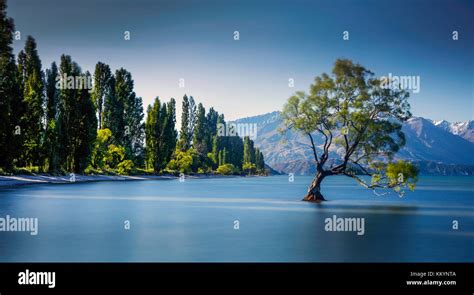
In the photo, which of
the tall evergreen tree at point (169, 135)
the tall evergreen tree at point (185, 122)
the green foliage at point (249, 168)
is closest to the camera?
the tall evergreen tree at point (169, 135)

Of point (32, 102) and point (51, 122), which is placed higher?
point (32, 102)

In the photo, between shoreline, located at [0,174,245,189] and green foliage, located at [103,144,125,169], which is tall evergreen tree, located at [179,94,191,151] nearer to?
shoreline, located at [0,174,245,189]

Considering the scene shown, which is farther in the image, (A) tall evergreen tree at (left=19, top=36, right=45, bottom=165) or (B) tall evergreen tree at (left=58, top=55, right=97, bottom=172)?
(B) tall evergreen tree at (left=58, top=55, right=97, bottom=172)

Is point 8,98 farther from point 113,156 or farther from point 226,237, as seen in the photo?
point 113,156

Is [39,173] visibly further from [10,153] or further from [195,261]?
[195,261]

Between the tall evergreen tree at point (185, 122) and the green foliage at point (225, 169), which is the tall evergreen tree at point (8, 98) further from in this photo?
the green foliage at point (225, 169)

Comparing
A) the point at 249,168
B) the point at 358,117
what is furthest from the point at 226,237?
the point at 249,168

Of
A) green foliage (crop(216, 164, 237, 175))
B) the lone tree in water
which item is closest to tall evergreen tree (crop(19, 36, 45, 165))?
the lone tree in water

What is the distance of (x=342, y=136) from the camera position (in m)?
31.3

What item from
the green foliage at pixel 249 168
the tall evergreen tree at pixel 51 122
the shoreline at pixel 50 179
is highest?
the tall evergreen tree at pixel 51 122

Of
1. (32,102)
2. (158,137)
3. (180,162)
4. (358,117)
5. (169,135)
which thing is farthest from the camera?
(180,162)

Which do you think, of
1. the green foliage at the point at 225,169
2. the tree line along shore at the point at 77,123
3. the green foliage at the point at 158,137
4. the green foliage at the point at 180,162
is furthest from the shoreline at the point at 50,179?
the green foliage at the point at 225,169
